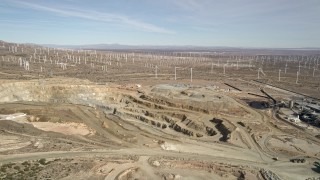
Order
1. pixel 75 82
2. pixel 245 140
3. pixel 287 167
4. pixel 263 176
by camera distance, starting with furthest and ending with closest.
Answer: pixel 75 82 → pixel 245 140 → pixel 287 167 → pixel 263 176

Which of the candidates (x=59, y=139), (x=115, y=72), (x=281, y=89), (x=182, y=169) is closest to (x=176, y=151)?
(x=182, y=169)

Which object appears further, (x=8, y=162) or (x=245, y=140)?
(x=245, y=140)

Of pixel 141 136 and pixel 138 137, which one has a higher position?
pixel 138 137

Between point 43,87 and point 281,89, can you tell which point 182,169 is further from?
point 281,89

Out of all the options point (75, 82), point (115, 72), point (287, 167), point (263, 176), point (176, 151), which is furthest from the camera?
point (115, 72)

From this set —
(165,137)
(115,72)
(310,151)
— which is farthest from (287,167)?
(115,72)

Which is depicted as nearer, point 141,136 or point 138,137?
point 138,137

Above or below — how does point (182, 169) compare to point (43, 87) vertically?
below

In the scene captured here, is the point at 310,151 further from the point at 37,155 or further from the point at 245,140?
the point at 37,155
